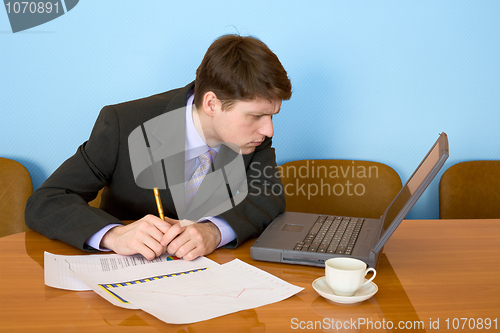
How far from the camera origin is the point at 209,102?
1262mm

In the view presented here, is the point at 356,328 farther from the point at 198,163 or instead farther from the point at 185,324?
the point at 198,163

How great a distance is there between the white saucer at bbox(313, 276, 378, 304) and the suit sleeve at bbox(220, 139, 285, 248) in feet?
0.99

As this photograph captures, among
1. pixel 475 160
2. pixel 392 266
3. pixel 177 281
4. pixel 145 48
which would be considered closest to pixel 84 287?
pixel 177 281

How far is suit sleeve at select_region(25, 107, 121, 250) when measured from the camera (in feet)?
3.31

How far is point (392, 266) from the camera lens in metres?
0.91

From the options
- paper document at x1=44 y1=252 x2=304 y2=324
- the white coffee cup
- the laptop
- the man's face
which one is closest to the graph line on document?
paper document at x1=44 y1=252 x2=304 y2=324

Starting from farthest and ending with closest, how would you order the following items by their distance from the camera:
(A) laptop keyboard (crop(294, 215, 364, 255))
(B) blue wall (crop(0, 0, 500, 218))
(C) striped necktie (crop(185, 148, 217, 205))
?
1. (B) blue wall (crop(0, 0, 500, 218))
2. (C) striped necktie (crop(185, 148, 217, 205))
3. (A) laptop keyboard (crop(294, 215, 364, 255))

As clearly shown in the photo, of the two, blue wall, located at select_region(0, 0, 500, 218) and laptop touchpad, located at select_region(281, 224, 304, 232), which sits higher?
blue wall, located at select_region(0, 0, 500, 218)

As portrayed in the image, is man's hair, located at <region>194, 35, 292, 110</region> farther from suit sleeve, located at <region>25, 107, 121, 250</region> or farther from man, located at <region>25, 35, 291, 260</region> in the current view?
suit sleeve, located at <region>25, 107, 121, 250</region>

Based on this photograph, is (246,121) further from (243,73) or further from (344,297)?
(344,297)

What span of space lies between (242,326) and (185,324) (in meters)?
0.09

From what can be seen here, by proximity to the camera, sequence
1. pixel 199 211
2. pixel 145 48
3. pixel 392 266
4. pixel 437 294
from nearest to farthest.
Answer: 1. pixel 437 294
2. pixel 392 266
3. pixel 199 211
4. pixel 145 48

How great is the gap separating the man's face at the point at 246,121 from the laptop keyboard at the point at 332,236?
1.02 ft

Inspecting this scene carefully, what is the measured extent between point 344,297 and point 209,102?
29.4 inches
